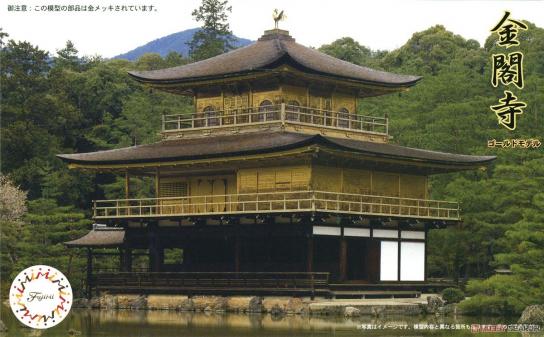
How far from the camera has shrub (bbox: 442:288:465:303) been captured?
53.2 meters

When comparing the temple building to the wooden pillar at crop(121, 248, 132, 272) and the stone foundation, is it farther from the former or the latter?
the stone foundation

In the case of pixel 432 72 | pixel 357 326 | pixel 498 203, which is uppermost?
pixel 432 72

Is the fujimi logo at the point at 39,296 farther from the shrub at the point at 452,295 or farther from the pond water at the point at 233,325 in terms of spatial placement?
the shrub at the point at 452,295

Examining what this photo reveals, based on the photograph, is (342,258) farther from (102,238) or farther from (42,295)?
(42,295)

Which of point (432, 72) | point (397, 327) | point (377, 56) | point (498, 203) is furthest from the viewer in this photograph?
point (377, 56)

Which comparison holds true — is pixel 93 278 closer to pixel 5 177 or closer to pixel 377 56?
pixel 5 177

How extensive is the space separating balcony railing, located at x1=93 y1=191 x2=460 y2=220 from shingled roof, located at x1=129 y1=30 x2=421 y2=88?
19.7 ft

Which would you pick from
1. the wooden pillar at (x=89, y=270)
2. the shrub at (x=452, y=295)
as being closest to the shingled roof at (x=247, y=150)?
the wooden pillar at (x=89, y=270)

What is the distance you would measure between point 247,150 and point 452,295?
421 inches

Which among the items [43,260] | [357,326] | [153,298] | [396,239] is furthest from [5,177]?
[357,326]

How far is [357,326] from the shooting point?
1695 inches

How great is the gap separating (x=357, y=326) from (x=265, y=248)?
15441 mm

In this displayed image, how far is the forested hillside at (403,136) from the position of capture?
5303cm

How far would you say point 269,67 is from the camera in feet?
187
